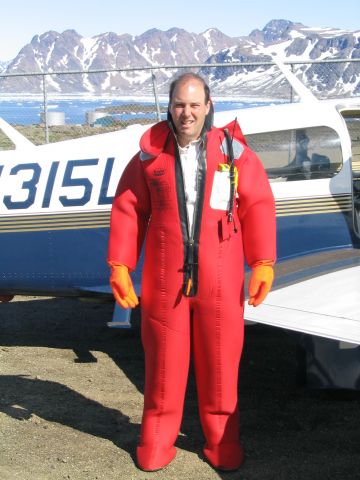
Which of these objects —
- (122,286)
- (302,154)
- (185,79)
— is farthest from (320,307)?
(185,79)

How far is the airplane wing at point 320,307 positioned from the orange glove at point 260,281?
44 cm

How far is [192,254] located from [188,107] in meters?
0.68

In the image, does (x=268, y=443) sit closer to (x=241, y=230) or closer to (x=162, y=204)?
(x=241, y=230)

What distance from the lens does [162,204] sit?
308 centimetres

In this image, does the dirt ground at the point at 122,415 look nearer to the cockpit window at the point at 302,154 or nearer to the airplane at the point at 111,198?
the airplane at the point at 111,198

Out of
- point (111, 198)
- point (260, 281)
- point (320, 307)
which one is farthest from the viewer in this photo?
point (111, 198)

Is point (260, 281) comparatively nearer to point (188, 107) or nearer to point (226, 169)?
point (226, 169)

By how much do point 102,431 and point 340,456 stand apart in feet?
4.39

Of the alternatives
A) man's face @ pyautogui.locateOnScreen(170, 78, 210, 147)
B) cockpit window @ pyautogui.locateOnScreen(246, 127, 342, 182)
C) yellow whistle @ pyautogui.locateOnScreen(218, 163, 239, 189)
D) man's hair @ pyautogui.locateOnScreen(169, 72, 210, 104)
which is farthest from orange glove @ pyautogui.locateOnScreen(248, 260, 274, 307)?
cockpit window @ pyautogui.locateOnScreen(246, 127, 342, 182)

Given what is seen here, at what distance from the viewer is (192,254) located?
3.03 metres

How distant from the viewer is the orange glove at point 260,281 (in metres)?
3.10

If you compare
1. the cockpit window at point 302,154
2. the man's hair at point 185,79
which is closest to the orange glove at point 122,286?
the man's hair at point 185,79

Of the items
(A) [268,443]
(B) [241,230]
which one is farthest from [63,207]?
(A) [268,443]

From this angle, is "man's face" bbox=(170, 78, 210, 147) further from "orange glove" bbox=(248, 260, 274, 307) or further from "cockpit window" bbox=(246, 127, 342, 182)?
"cockpit window" bbox=(246, 127, 342, 182)
